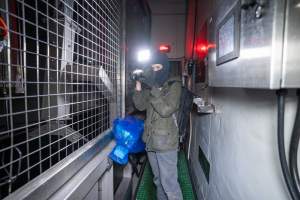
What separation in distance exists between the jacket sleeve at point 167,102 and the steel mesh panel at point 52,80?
390 mm

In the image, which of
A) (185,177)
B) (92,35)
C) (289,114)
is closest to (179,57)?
(185,177)

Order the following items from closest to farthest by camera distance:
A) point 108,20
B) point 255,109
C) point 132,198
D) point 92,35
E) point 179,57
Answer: point 255,109, point 92,35, point 108,20, point 132,198, point 179,57

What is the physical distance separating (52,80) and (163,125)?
1108 mm

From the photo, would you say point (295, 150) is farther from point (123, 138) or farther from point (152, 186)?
point (152, 186)

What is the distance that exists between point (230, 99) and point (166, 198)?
4.41 feet

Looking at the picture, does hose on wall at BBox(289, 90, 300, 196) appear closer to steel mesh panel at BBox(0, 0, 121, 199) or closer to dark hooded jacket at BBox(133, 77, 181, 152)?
steel mesh panel at BBox(0, 0, 121, 199)

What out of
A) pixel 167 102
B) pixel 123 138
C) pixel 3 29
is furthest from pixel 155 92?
pixel 3 29

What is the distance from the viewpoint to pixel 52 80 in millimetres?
1018

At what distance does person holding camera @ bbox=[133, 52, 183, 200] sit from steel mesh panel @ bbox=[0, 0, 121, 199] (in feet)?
1.21

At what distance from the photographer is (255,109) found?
839 millimetres

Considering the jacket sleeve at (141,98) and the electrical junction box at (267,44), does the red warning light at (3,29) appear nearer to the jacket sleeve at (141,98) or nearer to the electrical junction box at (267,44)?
the electrical junction box at (267,44)

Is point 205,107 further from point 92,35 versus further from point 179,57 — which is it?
point 179,57

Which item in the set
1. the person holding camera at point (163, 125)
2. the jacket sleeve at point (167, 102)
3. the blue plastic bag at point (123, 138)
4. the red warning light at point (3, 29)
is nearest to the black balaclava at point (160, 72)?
the person holding camera at point (163, 125)

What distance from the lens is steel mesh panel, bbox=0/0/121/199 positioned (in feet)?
2.46
